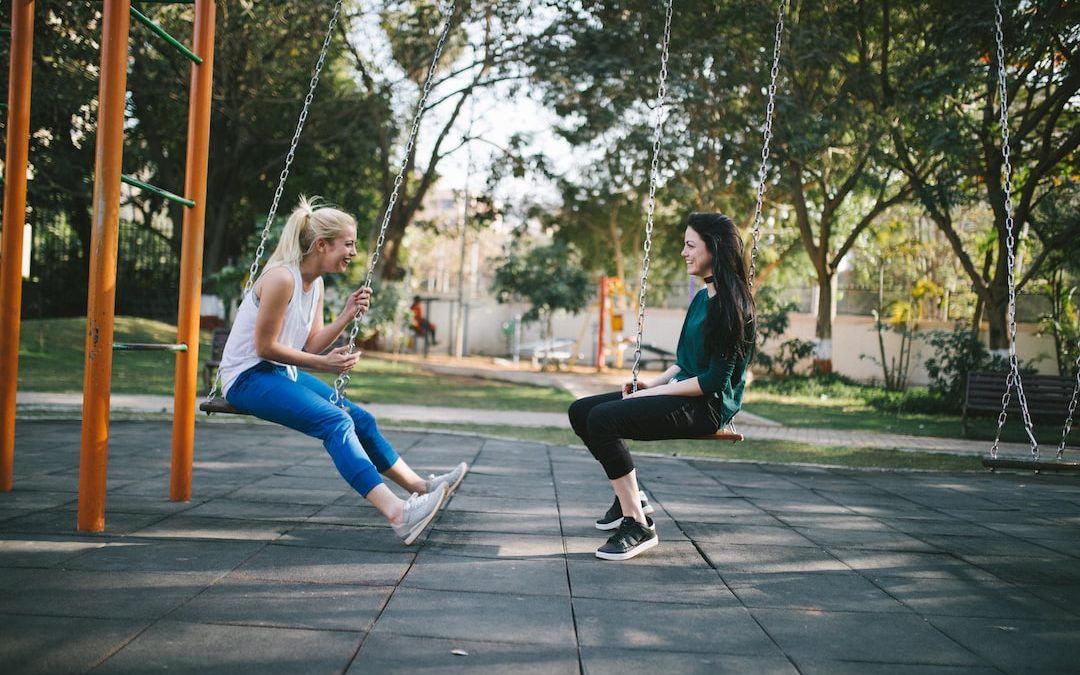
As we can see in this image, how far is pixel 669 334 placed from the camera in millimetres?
25688

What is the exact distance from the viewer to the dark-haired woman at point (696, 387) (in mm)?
3652

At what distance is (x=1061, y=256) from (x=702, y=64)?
22.9 ft

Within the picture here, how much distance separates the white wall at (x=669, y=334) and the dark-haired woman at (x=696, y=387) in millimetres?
16736

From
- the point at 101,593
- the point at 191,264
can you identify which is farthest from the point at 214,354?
the point at 101,593

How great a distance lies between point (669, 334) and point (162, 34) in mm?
22457

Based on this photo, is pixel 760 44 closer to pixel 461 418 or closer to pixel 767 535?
pixel 461 418

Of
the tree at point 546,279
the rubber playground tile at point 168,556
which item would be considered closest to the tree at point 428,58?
the tree at point 546,279

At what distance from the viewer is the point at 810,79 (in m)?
14.5

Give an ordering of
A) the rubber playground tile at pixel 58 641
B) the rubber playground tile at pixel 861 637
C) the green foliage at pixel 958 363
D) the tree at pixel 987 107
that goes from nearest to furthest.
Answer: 1. the rubber playground tile at pixel 58 641
2. the rubber playground tile at pixel 861 637
3. the tree at pixel 987 107
4. the green foliage at pixel 958 363

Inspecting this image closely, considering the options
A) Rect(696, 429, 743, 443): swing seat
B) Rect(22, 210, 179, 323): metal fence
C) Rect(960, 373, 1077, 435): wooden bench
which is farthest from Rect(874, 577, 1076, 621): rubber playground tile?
Rect(22, 210, 179, 323): metal fence

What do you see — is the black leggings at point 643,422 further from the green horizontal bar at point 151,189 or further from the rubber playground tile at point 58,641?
the green horizontal bar at point 151,189

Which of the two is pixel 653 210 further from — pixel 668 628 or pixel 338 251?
pixel 668 628

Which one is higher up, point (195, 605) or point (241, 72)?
point (241, 72)

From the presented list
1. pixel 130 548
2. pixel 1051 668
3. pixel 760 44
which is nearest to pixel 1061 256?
pixel 760 44
